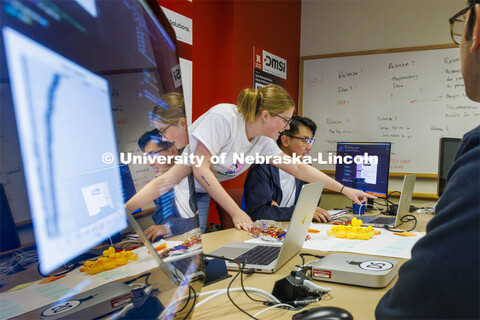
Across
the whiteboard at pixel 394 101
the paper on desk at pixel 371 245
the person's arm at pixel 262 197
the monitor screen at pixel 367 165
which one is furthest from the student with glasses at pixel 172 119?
the whiteboard at pixel 394 101

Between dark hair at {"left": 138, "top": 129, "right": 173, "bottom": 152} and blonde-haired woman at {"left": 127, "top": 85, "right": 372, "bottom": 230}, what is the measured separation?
1.16 m

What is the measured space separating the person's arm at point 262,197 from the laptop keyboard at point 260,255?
728 millimetres

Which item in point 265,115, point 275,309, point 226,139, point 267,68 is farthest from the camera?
point 267,68

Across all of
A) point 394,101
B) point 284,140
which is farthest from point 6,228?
point 394,101

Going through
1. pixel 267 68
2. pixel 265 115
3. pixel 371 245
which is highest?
pixel 267 68

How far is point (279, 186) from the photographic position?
2338 mm

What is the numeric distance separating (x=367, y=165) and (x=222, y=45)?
141cm

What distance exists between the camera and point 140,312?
39cm

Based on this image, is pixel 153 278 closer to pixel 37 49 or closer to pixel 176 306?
pixel 176 306

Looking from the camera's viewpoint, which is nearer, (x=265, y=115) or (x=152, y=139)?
(x=152, y=139)

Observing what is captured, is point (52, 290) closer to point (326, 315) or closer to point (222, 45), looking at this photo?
point (326, 315)

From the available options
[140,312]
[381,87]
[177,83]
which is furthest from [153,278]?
[381,87]

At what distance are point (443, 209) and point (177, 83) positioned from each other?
1.38ft

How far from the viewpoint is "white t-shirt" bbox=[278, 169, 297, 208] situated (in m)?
2.47
